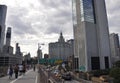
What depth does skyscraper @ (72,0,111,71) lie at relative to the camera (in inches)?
3351

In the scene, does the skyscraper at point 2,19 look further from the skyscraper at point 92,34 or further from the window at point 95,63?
the window at point 95,63

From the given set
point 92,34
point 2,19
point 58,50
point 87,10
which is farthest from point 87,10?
point 2,19

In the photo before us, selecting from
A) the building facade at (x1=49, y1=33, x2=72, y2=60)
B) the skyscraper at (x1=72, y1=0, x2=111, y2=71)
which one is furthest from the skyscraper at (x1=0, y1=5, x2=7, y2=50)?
the skyscraper at (x1=72, y1=0, x2=111, y2=71)

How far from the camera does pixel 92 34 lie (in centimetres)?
8944

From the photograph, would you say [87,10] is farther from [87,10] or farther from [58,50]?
[58,50]

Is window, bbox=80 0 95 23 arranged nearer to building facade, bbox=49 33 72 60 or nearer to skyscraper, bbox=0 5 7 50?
building facade, bbox=49 33 72 60

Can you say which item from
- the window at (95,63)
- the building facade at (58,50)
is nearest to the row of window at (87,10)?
the window at (95,63)

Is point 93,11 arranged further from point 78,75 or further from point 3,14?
point 3,14

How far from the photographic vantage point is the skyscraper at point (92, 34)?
279ft

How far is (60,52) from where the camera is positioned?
128m

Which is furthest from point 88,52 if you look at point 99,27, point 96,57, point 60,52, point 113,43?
point 113,43

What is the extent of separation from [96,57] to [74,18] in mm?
25955

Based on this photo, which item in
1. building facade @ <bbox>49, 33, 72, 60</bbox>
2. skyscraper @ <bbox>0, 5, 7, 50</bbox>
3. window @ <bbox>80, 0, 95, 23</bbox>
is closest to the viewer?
window @ <bbox>80, 0, 95, 23</bbox>

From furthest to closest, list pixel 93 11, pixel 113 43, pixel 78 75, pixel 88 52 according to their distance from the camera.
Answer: pixel 113 43
pixel 93 11
pixel 88 52
pixel 78 75
